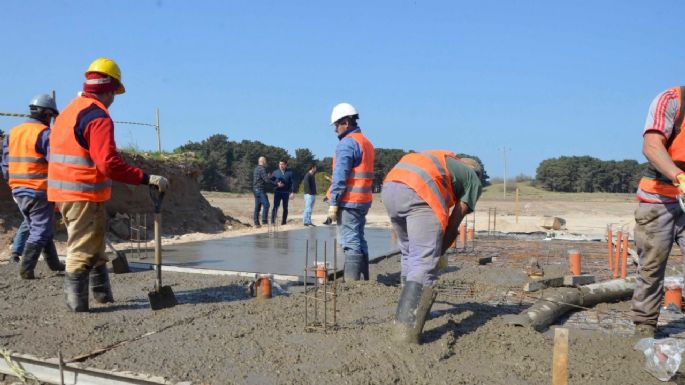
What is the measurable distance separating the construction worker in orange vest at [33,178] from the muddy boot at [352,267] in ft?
9.24

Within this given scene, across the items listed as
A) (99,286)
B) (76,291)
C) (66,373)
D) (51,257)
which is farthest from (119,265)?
(66,373)

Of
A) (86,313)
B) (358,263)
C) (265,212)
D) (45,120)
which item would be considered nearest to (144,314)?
(86,313)

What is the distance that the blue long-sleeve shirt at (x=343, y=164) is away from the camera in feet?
16.9

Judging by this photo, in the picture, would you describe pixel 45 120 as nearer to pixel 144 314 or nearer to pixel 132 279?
pixel 132 279

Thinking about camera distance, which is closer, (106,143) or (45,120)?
(106,143)

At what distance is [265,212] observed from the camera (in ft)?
42.2

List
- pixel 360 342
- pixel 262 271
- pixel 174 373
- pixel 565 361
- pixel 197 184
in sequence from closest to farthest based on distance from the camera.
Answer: pixel 565 361 < pixel 174 373 < pixel 360 342 < pixel 262 271 < pixel 197 184

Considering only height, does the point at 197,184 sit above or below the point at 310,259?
above

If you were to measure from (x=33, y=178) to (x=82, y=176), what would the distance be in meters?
1.67

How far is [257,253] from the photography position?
7449 millimetres

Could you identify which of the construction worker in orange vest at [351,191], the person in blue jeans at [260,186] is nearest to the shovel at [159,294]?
the construction worker in orange vest at [351,191]

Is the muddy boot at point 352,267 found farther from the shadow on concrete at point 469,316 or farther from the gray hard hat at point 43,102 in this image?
the gray hard hat at point 43,102

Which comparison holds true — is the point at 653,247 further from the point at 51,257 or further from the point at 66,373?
the point at 51,257

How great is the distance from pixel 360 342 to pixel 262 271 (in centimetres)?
274
